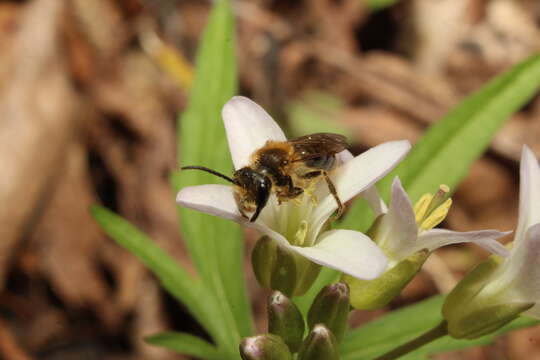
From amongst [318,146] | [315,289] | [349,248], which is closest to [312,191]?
[318,146]

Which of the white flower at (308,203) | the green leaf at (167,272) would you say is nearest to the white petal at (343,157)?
the white flower at (308,203)

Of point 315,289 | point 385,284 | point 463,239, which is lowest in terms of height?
point 315,289

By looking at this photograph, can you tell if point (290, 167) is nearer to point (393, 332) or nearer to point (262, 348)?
point (262, 348)

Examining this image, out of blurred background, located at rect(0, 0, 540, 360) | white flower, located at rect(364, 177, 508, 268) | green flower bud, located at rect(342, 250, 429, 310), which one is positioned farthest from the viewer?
blurred background, located at rect(0, 0, 540, 360)

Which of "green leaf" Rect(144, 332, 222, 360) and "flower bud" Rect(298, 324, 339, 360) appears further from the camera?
"green leaf" Rect(144, 332, 222, 360)

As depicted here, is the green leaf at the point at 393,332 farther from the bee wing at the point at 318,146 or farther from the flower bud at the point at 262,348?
the bee wing at the point at 318,146

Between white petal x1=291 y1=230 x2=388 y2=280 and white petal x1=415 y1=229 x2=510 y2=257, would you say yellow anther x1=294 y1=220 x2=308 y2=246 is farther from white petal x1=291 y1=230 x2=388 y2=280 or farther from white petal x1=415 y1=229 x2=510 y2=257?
white petal x1=415 y1=229 x2=510 y2=257

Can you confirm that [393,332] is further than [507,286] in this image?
Yes

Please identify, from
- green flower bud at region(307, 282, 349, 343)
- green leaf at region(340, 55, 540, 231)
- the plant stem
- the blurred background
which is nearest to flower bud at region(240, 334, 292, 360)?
green flower bud at region(307, 282, 349, 343)
